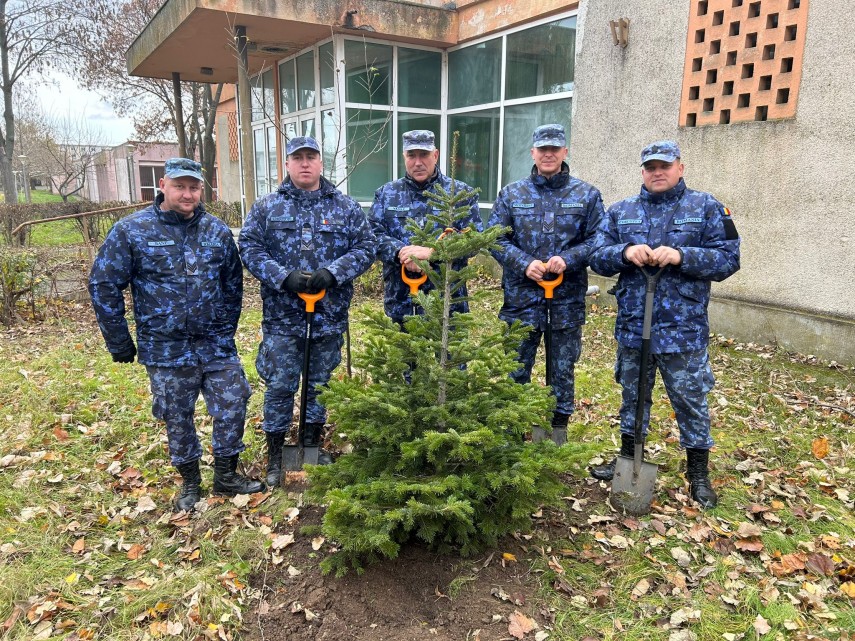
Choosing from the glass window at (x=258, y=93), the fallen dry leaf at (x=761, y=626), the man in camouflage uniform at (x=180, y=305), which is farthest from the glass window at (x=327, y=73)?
the fallen dry leaf at (x=761, y=626)

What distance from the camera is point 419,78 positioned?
11977 mm

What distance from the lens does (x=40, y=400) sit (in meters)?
5.54

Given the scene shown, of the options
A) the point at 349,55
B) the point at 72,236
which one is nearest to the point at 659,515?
the point at 349,55

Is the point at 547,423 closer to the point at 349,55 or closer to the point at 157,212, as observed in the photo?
the point at 157,212

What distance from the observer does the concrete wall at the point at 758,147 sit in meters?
6.10

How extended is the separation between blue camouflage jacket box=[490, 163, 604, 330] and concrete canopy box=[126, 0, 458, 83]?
7.61 m

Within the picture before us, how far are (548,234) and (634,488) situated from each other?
1.76 meters

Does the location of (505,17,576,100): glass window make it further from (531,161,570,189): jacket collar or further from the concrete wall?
(531,161,570,189): jacket collar

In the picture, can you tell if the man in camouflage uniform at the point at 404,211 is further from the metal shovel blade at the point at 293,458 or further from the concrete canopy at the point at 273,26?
the concrete canopy at the point at 273,26

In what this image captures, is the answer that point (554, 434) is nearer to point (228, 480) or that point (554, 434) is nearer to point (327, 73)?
point (228, 480)

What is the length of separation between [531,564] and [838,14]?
247 inches

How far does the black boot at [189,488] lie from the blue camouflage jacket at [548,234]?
2438mm

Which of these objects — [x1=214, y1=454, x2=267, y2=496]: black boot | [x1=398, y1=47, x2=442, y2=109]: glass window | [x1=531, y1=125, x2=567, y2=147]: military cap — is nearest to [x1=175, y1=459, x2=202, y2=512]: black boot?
[x1=214, y1=454, x2=267, y2=496]: black boot

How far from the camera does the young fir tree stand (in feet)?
9.11
